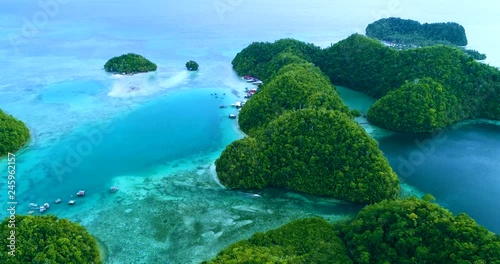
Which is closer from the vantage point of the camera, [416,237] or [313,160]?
[416,237]

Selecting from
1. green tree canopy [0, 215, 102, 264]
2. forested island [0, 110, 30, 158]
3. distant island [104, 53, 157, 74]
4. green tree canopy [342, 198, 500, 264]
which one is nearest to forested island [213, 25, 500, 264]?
green tree canopy [342, 198, 500, 264]

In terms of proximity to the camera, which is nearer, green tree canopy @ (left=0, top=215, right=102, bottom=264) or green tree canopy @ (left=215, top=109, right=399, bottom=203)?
green tree canopy @ (left=0, top=215, right=102, bottom=264)

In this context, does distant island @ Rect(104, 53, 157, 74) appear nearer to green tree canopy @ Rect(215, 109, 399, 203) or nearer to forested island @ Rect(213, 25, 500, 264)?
forested island @ Rect(213, 25, 500, 264)

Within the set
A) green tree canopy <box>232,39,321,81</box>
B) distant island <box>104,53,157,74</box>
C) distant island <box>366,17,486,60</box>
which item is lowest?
distant island <box>104,53,157,74</box>

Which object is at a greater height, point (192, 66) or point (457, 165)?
point (192, 66)

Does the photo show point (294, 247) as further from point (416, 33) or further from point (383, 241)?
point (416, 33)

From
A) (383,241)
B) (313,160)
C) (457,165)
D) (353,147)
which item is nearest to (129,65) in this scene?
(313,160)

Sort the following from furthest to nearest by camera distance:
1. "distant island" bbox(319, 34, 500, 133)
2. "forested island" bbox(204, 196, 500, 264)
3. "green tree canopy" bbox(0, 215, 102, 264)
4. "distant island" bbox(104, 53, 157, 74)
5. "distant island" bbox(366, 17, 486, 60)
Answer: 1. "distant island" bbox(366, 17, 486, 60)
2. "distant island" bbox(104, 53, 157, 74)
3. "distant island" bbox(319, 34, 500, 133)
4. "green tree canopy" bbox(0, 215, 102, 264)
5. "forested island" bbox(204, 196, 500, 264)

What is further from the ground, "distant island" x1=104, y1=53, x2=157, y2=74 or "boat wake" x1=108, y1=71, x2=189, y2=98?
"distant island" x1=104, y1=53, x2=157, y2=74
